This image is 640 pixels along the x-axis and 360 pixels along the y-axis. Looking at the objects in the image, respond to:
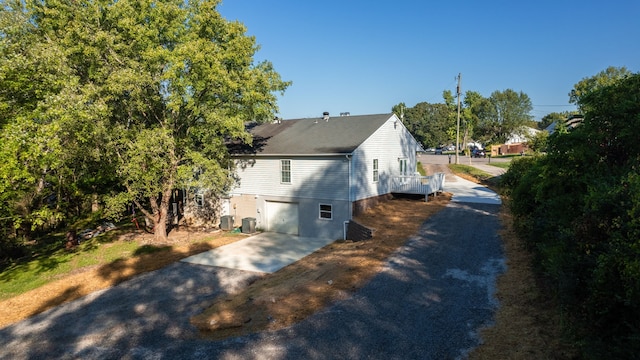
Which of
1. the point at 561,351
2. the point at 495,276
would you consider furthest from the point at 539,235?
the point at 561,351

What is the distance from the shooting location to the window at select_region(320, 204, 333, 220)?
20.6 metres

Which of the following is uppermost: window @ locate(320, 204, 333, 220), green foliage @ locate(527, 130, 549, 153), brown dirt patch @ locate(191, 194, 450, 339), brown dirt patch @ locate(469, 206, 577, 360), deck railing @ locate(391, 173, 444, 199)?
green foliage @ locate(527, 130, 549, 153)

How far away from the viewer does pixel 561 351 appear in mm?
6680

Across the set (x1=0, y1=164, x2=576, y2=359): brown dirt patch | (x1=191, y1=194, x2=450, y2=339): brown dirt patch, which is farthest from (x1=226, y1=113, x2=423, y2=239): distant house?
(x1=191, y1=194, x2=450, y2=339): brown dirt patch

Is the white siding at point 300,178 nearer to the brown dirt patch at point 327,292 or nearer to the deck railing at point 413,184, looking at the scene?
the brown dirt patch at point 327,292

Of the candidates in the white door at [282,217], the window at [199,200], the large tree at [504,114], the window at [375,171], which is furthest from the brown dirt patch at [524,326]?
the large tree at [504,114]

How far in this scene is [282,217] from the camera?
74.1 ft

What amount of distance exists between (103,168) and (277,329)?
50.6ft

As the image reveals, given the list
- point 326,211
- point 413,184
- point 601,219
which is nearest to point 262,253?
point 326,211

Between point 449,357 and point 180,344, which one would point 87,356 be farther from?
point 449,357

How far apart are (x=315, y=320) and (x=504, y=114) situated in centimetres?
7865

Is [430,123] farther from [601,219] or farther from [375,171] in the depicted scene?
[601,219]

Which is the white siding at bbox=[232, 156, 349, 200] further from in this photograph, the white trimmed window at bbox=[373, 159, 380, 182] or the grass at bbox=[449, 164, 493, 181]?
the grass at bbox=[449, 164, 493, 181]

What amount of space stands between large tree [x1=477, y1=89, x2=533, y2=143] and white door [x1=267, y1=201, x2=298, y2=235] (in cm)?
6765
